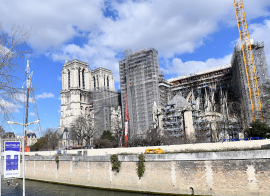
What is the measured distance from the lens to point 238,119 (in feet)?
145

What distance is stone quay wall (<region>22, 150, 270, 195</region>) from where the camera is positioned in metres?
16.1

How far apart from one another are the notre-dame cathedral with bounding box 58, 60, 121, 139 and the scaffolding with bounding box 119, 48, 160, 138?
17.8 metres

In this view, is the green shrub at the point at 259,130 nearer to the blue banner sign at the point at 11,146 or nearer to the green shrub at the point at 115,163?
the green shrub at the point at 115,163

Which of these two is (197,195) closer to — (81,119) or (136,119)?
(136,119)

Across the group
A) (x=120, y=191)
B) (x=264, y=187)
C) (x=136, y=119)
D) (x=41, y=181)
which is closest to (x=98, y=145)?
(x=136, y=119)

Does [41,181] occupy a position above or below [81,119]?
below

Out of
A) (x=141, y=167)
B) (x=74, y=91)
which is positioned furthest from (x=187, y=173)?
(x=74, y=91)

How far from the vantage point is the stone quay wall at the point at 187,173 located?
16141 mm

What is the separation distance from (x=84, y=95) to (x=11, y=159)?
272 feet

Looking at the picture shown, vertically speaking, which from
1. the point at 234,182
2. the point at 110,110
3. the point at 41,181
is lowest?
the point at 41,181

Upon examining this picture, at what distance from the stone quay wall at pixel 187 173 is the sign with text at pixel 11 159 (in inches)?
495

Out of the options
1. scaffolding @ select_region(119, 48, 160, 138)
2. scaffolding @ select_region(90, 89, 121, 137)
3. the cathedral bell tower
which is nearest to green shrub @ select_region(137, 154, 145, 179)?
scaffolding @ select_region(119, 48, 160, 138)

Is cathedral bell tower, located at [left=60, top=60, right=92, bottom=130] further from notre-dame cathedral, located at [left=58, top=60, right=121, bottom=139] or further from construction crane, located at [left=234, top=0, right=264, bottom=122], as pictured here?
construction crane, located at [left=234, top=0, right=264, bottom=122]

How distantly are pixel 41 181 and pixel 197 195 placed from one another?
2347cm
